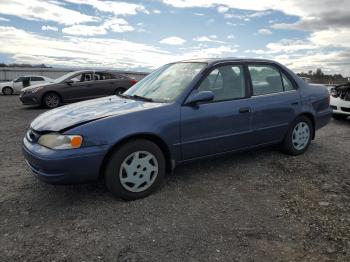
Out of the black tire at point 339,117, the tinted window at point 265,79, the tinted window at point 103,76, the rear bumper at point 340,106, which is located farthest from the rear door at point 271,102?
the tinted window at point 103,76

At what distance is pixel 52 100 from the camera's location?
41.3 feet

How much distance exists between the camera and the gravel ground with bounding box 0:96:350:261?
3.05m

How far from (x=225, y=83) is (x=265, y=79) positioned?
857mm

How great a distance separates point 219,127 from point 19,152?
3495mm

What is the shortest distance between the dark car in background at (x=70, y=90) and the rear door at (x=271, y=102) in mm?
7615

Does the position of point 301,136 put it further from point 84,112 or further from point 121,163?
point 84,112

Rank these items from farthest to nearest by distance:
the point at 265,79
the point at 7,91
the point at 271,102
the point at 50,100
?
1. the point at 7,91
2. the point at 50,100
3. the point at 265,79
4. the point at 271,102

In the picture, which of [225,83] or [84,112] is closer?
[84,112]

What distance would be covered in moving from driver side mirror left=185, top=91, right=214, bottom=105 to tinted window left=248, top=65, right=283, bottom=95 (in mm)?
1068

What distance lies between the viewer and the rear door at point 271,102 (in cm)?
511

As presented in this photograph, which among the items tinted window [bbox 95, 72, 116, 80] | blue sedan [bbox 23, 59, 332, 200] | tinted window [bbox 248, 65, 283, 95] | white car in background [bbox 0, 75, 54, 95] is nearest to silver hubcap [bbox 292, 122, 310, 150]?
blue sedan [bbox 23, 59, 332, 200]

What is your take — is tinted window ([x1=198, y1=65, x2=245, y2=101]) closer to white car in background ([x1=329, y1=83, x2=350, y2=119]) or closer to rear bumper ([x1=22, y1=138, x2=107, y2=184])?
rear bumper ([x1=22, y1=138, x2=107, y2=184])

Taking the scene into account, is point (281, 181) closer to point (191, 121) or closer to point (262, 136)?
point (262, 136)

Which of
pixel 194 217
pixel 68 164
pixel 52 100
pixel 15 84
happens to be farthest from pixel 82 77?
pixel 15 84
